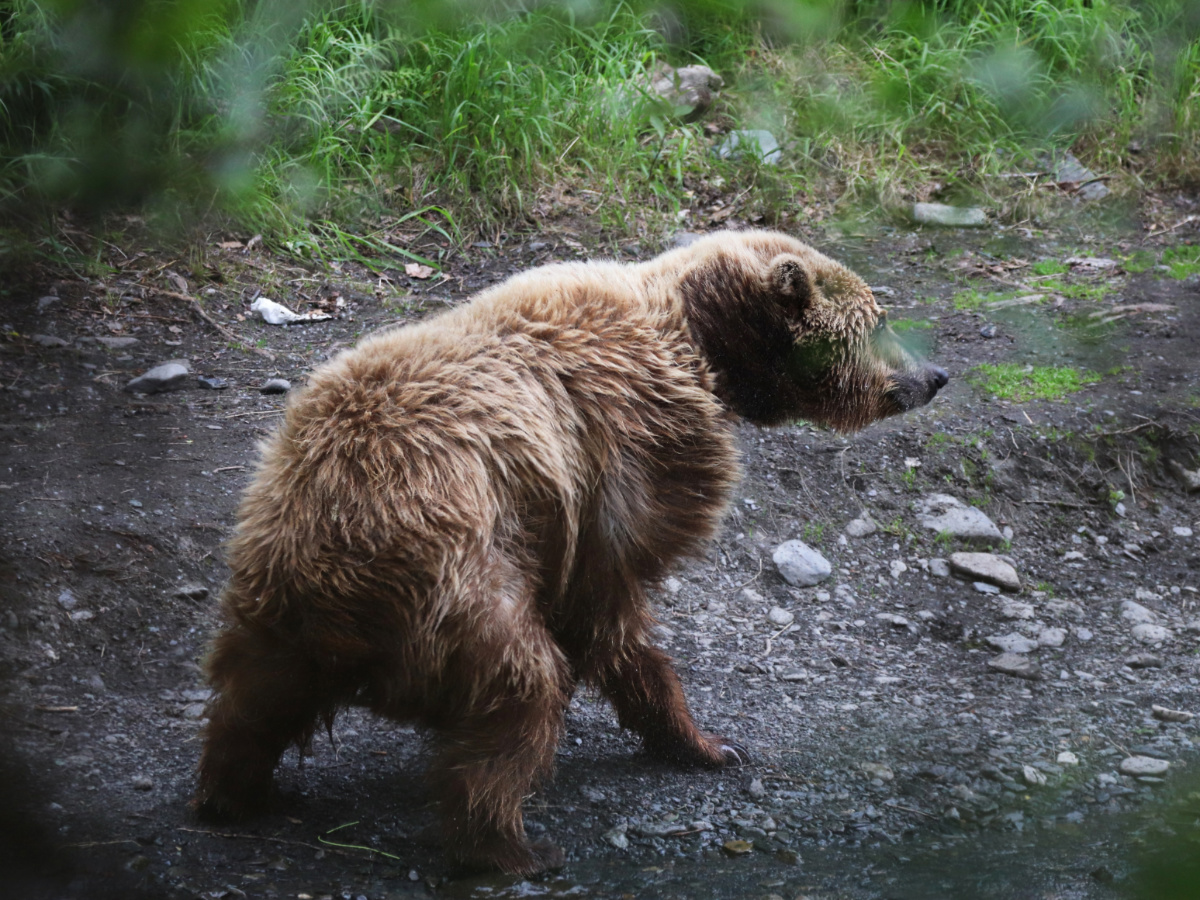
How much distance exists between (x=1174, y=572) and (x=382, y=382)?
3.91 m

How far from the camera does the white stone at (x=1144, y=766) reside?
11.4 ft

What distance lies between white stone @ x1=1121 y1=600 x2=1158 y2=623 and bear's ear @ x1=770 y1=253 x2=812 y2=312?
2310 millimetres

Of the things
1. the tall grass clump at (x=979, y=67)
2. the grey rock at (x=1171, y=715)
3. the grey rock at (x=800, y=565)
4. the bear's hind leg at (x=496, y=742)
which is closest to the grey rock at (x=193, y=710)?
the bear's hind leg at (x=496, y=742)

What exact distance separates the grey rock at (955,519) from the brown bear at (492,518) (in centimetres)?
195

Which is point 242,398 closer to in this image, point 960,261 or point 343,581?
point 343,581

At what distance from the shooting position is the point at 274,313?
5.78 metres

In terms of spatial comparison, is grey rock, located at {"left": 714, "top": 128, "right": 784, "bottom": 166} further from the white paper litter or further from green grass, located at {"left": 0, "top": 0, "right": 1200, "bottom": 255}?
the white paper litter

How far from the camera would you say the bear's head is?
11.4 ft

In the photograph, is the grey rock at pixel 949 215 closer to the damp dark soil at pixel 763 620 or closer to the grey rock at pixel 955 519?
the damp dark soil at pixel 763 620

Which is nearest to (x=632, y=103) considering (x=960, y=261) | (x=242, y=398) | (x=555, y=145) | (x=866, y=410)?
(x=866, y=410)

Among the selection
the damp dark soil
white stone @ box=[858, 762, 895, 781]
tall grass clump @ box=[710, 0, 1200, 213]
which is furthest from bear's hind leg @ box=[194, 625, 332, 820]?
tall grass clump @ box=[710, 0, 1200, 213]

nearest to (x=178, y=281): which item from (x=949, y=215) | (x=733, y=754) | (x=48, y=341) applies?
(x=48, y=341)

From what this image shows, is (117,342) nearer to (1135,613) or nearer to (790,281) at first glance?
(790,281)

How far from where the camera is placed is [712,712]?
158 inches
